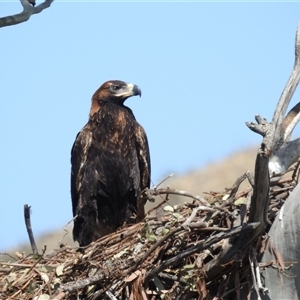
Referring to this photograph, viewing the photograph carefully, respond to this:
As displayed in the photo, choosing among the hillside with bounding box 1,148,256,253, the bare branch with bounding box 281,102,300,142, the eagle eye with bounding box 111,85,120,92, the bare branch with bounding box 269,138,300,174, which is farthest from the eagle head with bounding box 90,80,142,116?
the hillside with bounding box 1,148,256,253

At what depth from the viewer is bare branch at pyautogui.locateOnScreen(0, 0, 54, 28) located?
4949 millimetres

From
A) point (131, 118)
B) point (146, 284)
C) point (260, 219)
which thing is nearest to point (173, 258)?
point (146, 284)

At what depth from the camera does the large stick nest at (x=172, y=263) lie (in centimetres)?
540

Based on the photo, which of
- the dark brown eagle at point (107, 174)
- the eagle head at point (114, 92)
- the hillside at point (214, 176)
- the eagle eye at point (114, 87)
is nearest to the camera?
the dark brown eagle at point (107, 174)

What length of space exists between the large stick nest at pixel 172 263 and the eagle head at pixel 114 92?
326cm

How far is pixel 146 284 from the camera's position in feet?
18.3

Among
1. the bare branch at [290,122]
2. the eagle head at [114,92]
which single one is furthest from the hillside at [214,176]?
the bare branch at [290,122]

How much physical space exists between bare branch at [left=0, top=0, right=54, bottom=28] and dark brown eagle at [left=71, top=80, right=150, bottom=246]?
3.26m

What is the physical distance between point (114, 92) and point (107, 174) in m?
1.36

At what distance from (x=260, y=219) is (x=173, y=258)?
0.70 metres

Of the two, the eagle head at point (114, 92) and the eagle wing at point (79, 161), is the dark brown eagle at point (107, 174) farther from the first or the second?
the eagle head at point (114, 92)

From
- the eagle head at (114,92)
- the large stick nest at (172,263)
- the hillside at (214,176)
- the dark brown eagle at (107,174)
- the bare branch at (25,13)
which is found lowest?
the large stick nest at (172,263)

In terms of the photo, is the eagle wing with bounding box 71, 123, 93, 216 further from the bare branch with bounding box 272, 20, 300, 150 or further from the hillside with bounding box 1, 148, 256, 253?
the hillside with bounding box 1, 148, 256, 253

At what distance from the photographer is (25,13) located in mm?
5039
